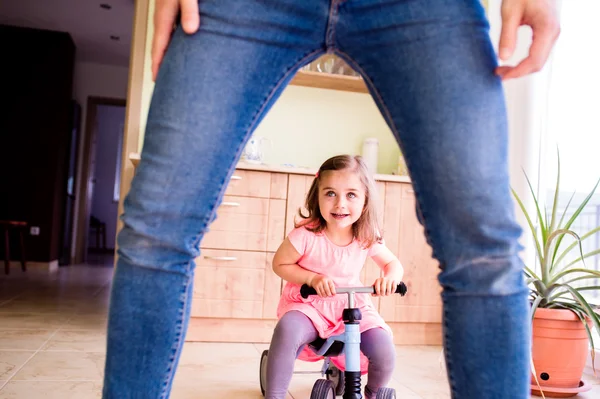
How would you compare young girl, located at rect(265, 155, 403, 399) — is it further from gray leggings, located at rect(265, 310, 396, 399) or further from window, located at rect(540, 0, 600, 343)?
window, located at rect(540, 0, 600, 343)

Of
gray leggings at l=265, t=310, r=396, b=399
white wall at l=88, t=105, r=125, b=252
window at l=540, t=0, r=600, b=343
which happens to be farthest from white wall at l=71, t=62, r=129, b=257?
gray leggings at l=265, t=310, r=396, b=399

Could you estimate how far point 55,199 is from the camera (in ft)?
20.5

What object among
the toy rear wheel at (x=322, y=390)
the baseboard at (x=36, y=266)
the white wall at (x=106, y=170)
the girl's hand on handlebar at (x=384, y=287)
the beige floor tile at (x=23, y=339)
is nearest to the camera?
the girl's hand on handlebar at (x=384, y=287)

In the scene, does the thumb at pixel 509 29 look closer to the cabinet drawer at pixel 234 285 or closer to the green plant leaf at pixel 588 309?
the green plant leaf at pixel 588 309

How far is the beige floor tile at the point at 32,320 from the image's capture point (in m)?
2.67

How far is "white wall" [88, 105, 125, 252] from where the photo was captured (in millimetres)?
9461

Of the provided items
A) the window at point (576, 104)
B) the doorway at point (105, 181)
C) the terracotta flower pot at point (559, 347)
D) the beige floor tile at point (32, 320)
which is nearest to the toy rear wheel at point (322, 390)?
the terracotta flower pot at point (559, 347)

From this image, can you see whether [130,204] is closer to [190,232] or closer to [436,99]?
[190,232]

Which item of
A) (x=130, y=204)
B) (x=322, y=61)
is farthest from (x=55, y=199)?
(x=130, y=204)

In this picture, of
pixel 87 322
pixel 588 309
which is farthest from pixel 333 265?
pixel 87 322

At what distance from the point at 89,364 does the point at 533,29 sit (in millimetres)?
1917

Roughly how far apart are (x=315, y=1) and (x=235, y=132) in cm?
20

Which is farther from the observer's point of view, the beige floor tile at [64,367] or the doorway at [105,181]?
the doorway at [105,181]

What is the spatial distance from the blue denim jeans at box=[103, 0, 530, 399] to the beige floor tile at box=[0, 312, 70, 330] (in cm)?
233
